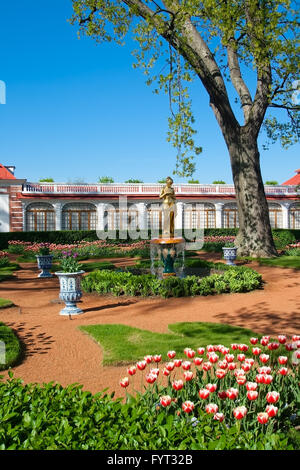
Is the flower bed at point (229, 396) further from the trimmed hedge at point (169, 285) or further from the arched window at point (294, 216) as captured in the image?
the arched window at point (294, 216)

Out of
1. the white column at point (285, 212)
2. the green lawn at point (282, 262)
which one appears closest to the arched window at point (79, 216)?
the white column at point (285, 212)

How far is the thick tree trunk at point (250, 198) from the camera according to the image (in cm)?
1709

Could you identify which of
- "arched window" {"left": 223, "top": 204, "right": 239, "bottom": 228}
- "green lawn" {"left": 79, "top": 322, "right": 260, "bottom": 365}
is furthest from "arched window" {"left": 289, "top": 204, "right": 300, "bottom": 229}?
"green lawn" {"left": 79, "top": 322, "right": 260, "bottom": 365}

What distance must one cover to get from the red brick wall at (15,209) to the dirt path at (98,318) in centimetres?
1918

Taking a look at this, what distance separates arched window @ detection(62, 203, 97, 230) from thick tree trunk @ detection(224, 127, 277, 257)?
17.9m

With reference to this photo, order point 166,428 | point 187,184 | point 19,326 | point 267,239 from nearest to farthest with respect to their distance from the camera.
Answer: point 166,428 → point 19,326 → point 267,239 → point 187,184

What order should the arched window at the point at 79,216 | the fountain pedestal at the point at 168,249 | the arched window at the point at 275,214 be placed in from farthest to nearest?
the arched window at the point at 275,214
the arched window at the point at 79,216
the fountain pedestal at the point at 168,249

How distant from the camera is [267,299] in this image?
10164 millimetres

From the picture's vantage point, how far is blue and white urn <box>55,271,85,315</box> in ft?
29.8

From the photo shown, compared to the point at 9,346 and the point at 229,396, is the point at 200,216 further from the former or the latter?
the point at 229,396

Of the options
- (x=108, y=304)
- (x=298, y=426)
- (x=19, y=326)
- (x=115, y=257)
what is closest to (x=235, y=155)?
(x=115, y=257)

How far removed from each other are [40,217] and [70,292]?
2443 cm

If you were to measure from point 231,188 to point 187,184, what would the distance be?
3.97 m

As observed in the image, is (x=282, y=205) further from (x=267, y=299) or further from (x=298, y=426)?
(x=298, y=426)
